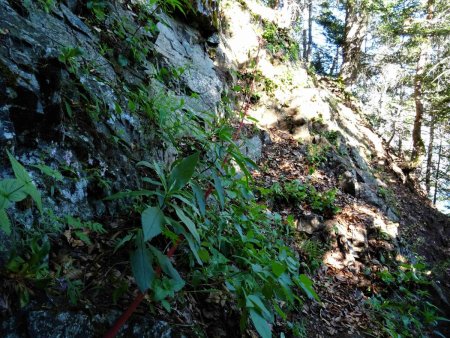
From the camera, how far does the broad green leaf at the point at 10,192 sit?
1.13m

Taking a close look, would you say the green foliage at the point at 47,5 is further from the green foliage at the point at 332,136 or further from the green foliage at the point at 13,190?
the green foliage at the point at 332,136

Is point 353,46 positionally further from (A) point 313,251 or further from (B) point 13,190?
(B) point 13,190

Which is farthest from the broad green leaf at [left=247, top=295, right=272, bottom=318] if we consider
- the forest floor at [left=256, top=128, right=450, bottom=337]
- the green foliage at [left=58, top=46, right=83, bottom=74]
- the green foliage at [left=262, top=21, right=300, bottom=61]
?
the green foliage at [left=262, top=21, right=300, bottom=61]

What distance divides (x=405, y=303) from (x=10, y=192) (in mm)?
6396

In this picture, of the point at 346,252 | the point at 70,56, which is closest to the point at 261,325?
the point at 70,56

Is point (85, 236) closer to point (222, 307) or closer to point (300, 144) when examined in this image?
point (222, 307)

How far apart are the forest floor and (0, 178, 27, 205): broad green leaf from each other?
3.24 meters

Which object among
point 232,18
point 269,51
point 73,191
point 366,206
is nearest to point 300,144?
point 366,206

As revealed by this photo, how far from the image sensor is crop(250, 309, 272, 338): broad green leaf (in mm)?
1460

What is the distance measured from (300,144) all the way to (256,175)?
8.49 ft

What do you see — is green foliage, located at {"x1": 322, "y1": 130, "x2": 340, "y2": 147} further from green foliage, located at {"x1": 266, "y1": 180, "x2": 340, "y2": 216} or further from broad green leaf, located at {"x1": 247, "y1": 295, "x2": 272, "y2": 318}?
broad green leaf, located at {"x1": 247, "y1": 295, "x2": 272, "y2": 318}

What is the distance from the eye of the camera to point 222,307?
2271mm

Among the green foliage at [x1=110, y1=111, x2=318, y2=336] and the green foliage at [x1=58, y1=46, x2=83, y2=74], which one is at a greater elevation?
the green foliage at [x1=58, y1=46, x2=83, y2=74]

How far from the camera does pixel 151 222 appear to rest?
1.10 metres
